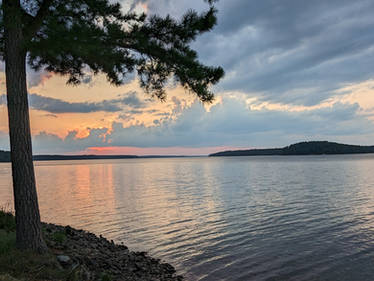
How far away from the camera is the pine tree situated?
8.70m

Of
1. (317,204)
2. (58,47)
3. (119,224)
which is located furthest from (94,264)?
(317,204)

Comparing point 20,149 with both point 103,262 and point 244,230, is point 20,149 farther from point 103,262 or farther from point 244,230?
point 244,230

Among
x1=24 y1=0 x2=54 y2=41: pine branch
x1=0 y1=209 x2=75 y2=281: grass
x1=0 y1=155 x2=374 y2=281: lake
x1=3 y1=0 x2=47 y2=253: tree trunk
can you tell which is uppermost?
x1=24 y1=0 x2=54 y2=41: pine branch

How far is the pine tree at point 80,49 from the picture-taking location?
8.70 m

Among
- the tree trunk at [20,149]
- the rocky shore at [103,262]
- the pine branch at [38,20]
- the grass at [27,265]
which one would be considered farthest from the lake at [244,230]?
the pine branch at [38,20]

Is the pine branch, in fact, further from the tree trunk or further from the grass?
the grass

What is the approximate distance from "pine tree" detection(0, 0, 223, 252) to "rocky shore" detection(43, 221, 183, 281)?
1.53 m

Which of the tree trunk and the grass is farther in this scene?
the tree trunk

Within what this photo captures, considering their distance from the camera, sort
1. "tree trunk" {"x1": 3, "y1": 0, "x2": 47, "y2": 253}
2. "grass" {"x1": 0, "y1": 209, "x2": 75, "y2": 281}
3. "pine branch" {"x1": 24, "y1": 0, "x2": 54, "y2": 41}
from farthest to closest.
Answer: "pine branch" {"x1": 24, "y1": 0, "x2": 54, "y2": 41}, "tree trunk" {"x1": 3, "y1": 0, "x2": 47, "y2": 253}, "grass" {"x1": 0, "y1": 209, "x2": 75, "y2": 281}

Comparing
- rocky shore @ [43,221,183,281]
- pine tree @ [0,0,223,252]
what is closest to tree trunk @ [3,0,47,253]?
pine tree @ [0,0,223,252]

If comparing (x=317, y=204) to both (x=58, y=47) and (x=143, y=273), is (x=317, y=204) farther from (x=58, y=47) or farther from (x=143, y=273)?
(x=58, y=47)

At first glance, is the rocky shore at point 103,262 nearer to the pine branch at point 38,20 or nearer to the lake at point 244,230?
the lake at point 244,230

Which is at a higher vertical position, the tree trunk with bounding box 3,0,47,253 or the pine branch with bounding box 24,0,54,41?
the pine branch with bounding box 24,0,54,41

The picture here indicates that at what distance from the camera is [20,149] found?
9180mm
